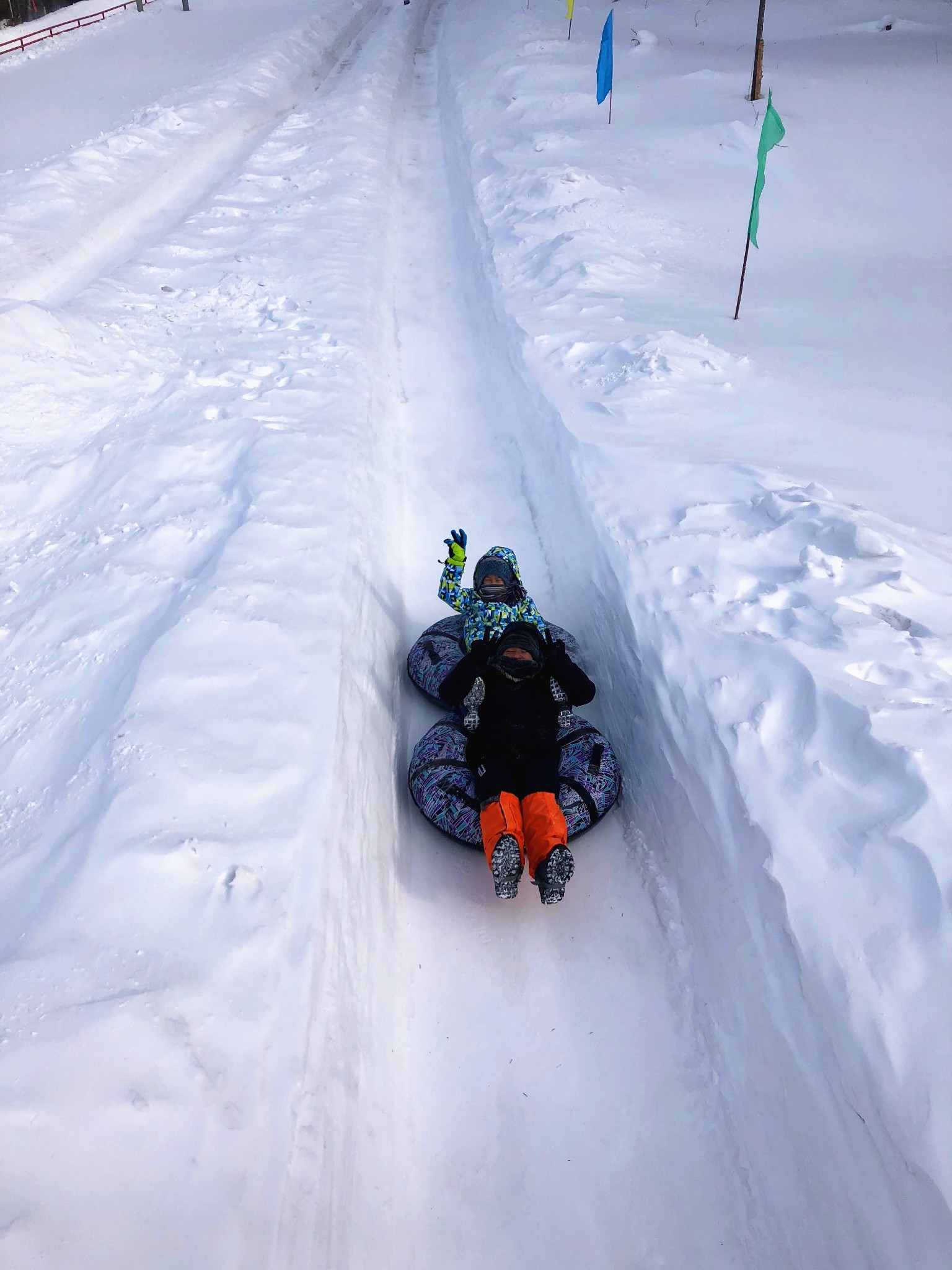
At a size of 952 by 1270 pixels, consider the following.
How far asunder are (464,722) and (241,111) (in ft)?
45.1

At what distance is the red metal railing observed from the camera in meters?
18.9

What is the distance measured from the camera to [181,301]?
732 cm

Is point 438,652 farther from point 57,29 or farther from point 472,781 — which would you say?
point 57,29

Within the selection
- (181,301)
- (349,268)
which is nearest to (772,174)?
(349,268)

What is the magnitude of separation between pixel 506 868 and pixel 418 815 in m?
0.81

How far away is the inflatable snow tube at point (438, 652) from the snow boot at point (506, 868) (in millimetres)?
1086

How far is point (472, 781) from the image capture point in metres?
3.57

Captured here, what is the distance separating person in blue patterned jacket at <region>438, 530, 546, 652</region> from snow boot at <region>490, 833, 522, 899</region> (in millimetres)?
1134

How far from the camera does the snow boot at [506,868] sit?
3.10 m

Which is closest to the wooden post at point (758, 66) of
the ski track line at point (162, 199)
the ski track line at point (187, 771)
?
the ski track line at point (162, 199)

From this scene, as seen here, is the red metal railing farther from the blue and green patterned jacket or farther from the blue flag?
the blue and green patterned jacket

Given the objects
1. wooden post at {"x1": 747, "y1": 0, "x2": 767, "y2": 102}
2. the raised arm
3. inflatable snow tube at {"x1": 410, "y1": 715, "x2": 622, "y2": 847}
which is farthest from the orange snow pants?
wooden post at {"x1": 747, "y1": 0, "x2": 767, "y2": 102}

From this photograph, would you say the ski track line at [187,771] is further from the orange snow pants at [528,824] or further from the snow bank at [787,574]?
the snow bank at [787,574]

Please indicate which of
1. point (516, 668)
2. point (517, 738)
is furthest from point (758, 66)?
point (517, 738)
